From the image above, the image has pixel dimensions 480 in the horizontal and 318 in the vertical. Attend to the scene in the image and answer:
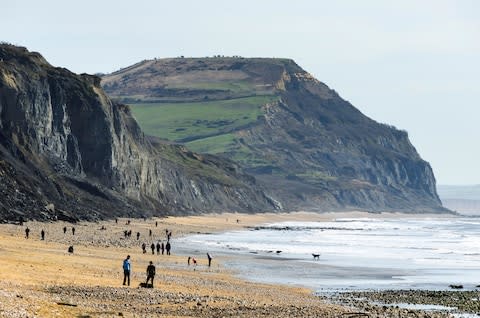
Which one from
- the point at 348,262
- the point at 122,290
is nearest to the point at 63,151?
the point at 348,262

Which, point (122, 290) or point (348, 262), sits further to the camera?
point (348, 262)

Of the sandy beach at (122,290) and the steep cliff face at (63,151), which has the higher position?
the steep cliff face at (63,151)

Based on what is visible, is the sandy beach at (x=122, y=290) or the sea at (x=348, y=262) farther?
the sea at (x=348, y=262)

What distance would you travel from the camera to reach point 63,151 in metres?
136

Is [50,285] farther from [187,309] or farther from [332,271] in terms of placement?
[332,271]

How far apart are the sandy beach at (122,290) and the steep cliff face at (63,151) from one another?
1088 inches

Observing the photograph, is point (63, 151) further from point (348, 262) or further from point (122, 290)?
point (122, 290)

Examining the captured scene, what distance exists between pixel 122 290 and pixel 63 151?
93.8 m

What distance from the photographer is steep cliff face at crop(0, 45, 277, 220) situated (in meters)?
108

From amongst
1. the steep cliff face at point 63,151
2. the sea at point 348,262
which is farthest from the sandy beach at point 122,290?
the steep cliff face at point 63,151

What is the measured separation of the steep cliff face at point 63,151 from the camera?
355 ft

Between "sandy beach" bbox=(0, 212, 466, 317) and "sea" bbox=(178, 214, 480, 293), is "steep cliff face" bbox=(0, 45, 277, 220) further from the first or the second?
"sandy beach" bbox=(0, 212, 466, 317)

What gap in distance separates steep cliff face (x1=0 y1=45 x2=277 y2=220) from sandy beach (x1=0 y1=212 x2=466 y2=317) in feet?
90.6

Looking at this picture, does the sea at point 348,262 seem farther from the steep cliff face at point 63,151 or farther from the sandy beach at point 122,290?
the steep cliff face at point 63,151
